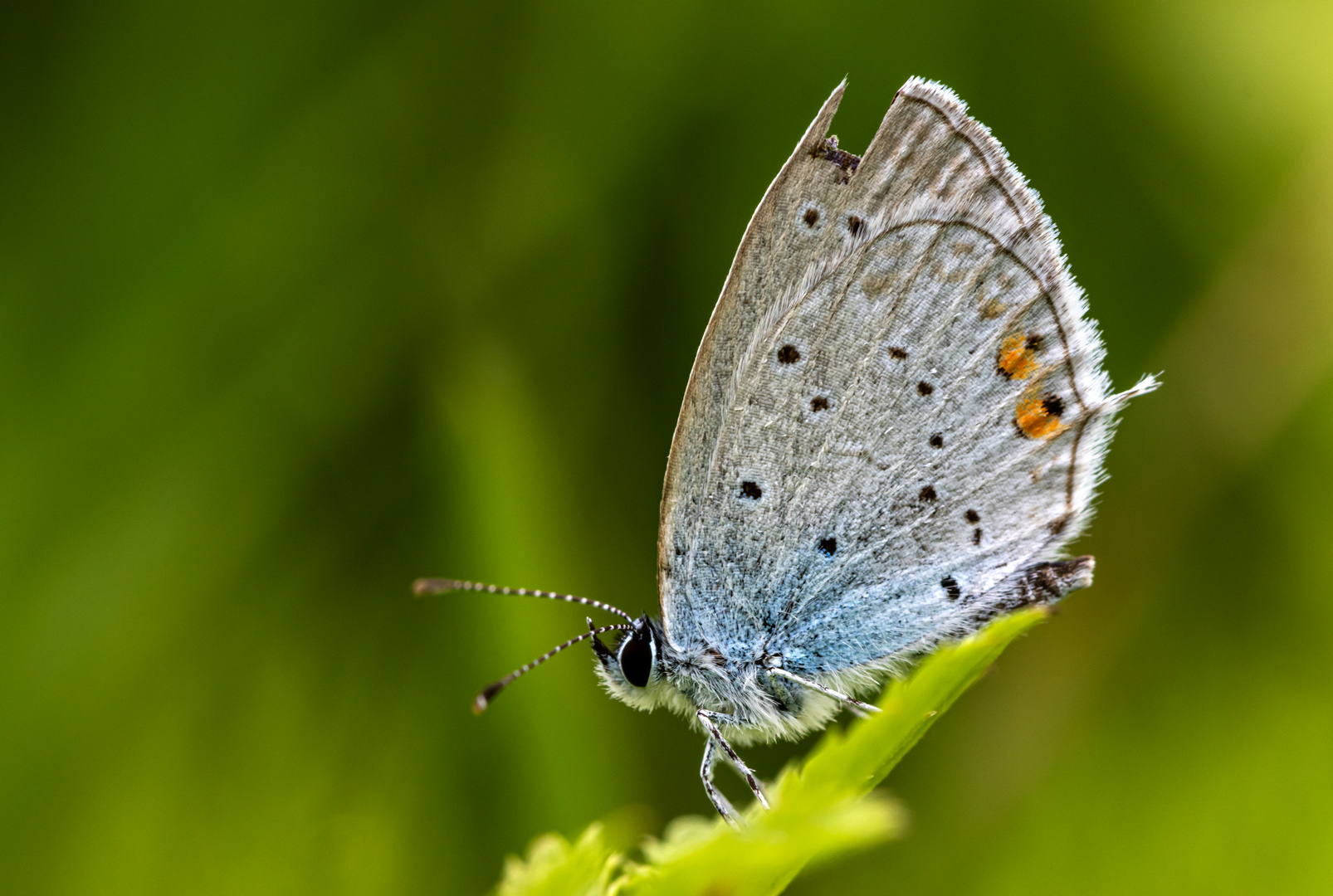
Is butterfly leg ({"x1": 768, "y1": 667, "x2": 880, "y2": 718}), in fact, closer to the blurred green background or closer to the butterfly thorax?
the butterfly thorax

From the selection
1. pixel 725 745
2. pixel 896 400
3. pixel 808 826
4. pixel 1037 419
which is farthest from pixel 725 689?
pixel 808 826

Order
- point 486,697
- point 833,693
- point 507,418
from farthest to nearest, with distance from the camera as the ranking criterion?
point 507,418
point 833,693
point 486,697

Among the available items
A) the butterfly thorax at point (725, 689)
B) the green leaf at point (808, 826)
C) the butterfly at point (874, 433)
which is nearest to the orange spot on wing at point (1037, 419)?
the butterfly at point (874, 433)

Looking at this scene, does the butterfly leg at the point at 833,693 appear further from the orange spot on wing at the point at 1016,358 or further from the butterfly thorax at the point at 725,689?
the orange spot on wing at the point at 1016,358

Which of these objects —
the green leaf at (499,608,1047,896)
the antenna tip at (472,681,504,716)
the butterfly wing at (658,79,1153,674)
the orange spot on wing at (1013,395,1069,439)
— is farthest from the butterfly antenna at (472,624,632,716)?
the orange spot on wing at (1013,395,1069,439)

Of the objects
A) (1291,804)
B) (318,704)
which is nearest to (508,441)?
(318,704)

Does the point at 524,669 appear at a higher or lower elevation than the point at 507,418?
lower

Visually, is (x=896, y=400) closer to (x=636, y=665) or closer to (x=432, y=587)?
(x=636, y=665)
